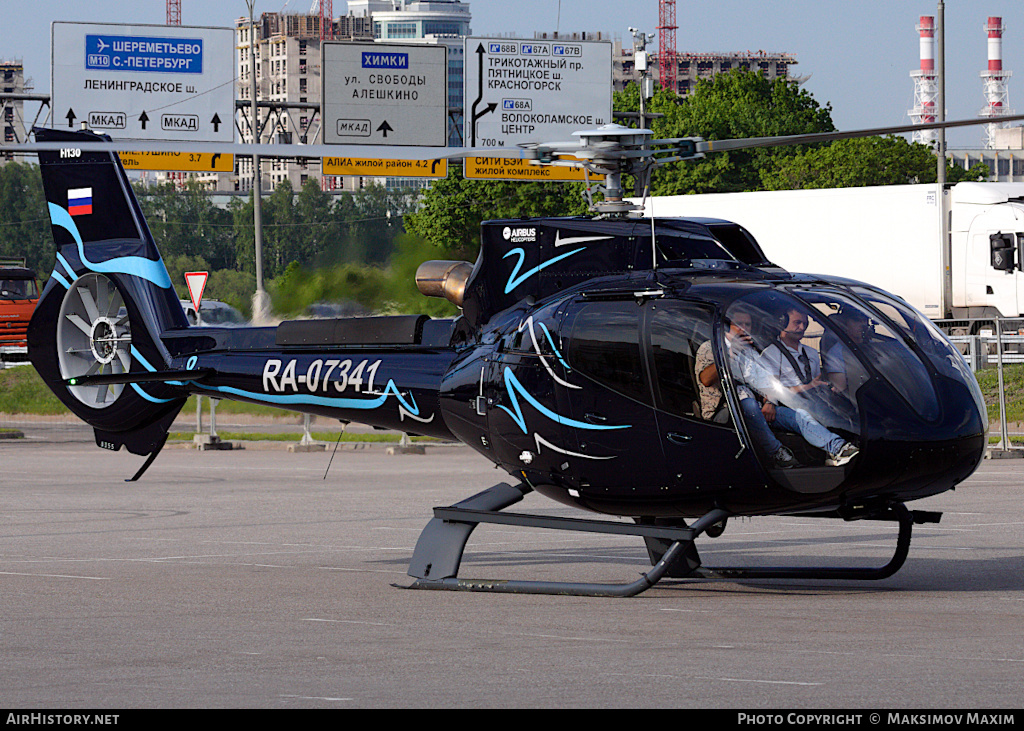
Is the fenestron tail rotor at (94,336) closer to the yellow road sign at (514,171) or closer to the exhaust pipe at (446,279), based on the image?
the exhaust pipe at (446,279)

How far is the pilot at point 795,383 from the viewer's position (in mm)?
9109

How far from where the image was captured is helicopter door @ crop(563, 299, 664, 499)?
388 inches

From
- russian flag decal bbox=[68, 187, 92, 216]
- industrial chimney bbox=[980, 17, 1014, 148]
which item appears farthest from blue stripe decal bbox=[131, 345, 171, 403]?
industrial chimney bbox=[980, 17, 1014, 148]

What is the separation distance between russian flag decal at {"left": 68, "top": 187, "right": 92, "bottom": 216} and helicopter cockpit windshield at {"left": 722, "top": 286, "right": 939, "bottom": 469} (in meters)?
7.25

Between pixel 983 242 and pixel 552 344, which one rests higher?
pixel 983 242

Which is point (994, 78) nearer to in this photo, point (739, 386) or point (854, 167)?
point (854, 167)

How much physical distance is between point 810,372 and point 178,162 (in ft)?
83.7

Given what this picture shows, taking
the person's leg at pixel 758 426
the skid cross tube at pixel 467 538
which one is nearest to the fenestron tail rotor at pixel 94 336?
the skid cross tube at pixel 467 538

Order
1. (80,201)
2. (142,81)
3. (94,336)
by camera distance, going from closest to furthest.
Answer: (94,336), (80,201), (142,81)

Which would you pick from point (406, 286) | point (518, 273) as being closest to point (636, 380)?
point (518, 273)

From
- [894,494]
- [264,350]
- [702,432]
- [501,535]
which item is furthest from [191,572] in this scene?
[894,494]

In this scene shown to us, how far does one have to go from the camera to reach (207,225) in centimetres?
11219

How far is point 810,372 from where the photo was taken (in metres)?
9.20

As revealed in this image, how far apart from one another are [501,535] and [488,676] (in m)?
7.64
